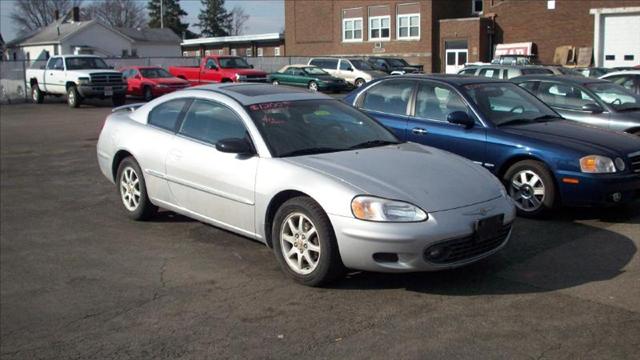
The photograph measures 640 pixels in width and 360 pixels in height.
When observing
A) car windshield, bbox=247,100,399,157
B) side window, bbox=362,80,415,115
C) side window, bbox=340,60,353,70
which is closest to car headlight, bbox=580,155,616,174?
car windshield, bbox=247,100,399,157

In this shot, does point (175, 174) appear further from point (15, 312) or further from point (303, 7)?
point (303, 7)

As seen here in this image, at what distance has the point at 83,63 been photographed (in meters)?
26.5

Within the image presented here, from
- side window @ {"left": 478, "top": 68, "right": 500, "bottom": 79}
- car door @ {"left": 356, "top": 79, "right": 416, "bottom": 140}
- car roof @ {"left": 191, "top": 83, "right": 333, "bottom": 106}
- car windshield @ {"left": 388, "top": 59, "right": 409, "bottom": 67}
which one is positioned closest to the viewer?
car roof @ {"left": 191, "top": 83, "right": 333, "bottom": 106}

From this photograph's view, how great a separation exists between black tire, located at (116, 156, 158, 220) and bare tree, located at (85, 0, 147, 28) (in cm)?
9864

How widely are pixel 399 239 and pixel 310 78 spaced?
93.9 feet

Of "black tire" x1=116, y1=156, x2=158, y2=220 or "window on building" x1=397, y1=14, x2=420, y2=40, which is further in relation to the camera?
"window on building" x1=397, y1=14, x2=420, y2=40

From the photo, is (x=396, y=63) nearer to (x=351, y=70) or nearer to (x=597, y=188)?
(x=351, y=70)

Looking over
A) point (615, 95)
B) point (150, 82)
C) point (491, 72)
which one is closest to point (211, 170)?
point (615, 95)

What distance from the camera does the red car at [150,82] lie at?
91.8ft

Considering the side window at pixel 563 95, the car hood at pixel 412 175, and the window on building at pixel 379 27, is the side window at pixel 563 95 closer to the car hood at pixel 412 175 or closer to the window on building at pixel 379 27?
the car hood at pixel 412 175

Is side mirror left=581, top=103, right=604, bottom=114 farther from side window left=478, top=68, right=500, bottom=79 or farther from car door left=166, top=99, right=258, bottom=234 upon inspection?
side window left=478, top=68, right=500, bottom=79

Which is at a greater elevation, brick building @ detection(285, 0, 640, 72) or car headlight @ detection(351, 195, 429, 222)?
brick building @ detection(285, 0, 640, 72)

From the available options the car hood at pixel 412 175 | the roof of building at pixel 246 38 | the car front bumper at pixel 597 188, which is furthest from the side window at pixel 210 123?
the roof of building at pixel 246 38

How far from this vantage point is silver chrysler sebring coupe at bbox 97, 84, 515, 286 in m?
4.91
